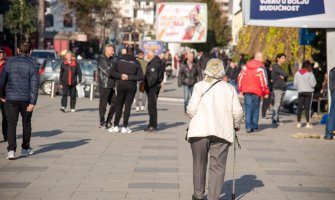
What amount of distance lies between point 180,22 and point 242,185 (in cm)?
4252

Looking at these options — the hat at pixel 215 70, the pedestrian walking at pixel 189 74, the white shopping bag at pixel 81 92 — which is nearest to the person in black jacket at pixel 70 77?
the pedestrian walking at pixel 189 74

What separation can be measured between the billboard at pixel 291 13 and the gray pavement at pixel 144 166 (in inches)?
96.9

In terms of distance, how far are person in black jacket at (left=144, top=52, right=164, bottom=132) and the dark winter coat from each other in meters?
5.27

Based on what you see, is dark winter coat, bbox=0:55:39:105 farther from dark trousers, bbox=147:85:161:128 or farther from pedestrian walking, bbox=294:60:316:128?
pedestrian walking, bbox=294:60:316:128

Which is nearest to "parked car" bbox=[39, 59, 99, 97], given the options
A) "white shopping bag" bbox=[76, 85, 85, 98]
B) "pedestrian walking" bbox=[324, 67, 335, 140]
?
"white shopping bag" bbox=[76, 85, 85, 98]

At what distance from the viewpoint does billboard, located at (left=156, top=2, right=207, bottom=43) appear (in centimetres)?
5219

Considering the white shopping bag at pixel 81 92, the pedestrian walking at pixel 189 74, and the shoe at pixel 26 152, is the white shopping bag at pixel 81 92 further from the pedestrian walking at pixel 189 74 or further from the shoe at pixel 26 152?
the shoe at pixel 26 152

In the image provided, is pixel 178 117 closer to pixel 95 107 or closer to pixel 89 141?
pixel 95 107

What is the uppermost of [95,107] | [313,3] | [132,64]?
[313,3]

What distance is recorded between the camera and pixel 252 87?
59.6 feet

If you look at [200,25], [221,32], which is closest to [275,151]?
[200,25]

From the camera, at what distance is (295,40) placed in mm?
35594

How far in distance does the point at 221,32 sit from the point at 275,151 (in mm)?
78787

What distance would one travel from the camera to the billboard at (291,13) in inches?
698
